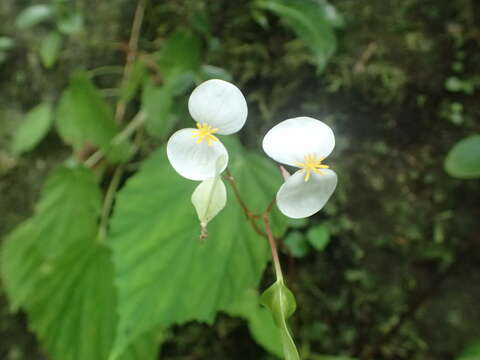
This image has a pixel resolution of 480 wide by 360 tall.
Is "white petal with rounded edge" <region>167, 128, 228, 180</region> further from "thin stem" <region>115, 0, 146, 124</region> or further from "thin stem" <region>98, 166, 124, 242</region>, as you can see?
"thin stem" <region>115, 0, 146, 124</region>

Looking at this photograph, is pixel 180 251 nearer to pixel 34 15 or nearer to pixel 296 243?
pixel 296 243

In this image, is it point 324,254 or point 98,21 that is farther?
point 98,21

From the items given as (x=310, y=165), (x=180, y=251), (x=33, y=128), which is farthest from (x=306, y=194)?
(x=33, y=128)

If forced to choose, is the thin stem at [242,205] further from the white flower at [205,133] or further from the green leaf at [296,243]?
the green leaf at [296,243]

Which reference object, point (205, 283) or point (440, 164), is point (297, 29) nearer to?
point (440, 164)

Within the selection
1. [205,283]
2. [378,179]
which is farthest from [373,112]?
[205,283]

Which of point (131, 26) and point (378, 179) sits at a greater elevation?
point (131, 26)

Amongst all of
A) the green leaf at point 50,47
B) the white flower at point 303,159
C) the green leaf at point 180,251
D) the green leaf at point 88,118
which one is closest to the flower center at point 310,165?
the white flower at point 303,159

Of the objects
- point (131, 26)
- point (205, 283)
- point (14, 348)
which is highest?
point (131, 26)
